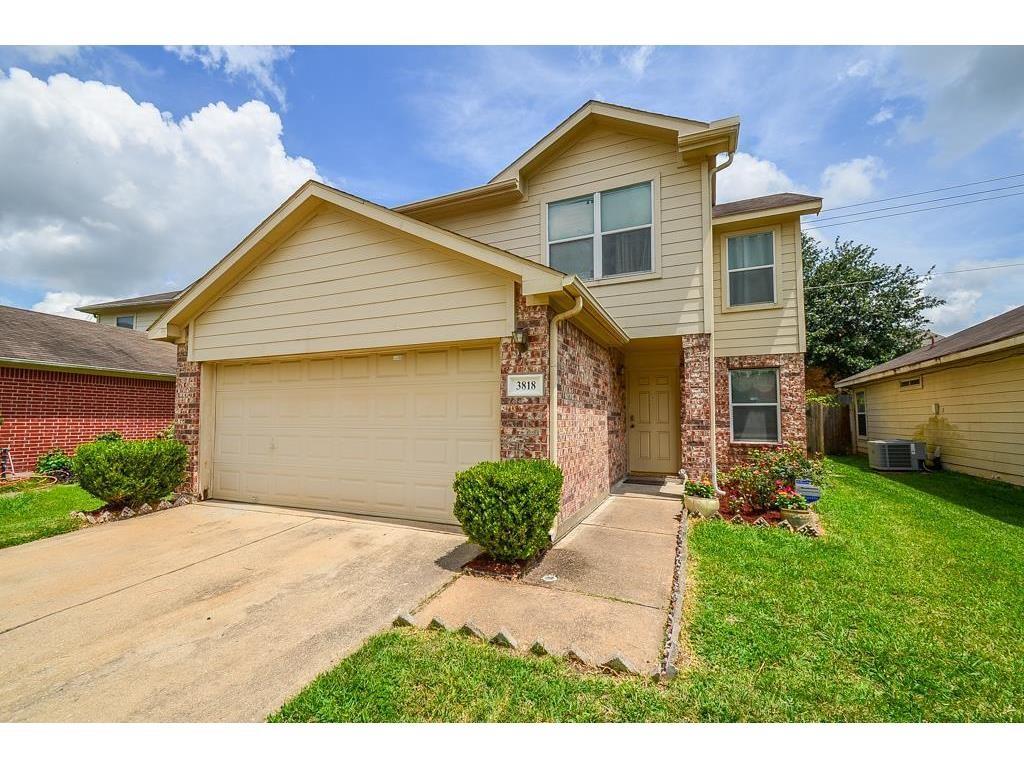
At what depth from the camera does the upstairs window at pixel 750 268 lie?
875 cm

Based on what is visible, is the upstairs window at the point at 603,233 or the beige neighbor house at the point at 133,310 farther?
the beige neighbor house at the point at 133,310

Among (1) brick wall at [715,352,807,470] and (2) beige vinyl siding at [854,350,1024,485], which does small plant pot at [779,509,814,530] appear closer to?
(1) brick wall at [715,352,807,470]

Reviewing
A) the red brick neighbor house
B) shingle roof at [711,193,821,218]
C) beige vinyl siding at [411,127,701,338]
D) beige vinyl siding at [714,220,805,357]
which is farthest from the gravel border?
the red brick neighbor house

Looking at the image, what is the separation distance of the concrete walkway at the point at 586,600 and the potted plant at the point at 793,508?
5.95 ft

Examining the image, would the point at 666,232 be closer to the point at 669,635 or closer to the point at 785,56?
the point at 785,56

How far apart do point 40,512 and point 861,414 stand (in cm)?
2234

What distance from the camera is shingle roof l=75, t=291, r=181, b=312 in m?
19.7

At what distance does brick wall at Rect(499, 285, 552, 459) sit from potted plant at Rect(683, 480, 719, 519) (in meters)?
2.86

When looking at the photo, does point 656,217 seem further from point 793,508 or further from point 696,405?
point 793,508

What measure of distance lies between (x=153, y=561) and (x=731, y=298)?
1015cm

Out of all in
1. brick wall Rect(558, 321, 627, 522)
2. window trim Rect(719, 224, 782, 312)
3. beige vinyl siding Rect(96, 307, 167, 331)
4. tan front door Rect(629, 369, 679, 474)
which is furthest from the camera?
beige vinyl siding Rect(96, 307, 167, 331)

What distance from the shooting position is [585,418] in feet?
20.9

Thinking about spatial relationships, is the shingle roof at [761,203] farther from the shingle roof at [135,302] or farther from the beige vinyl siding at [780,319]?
the shingle roof at [135,302]

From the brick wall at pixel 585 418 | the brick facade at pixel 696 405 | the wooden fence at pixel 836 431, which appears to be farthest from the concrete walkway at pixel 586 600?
the wooden fence at pixel 836 431
